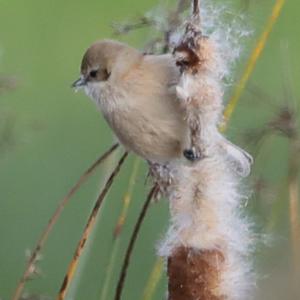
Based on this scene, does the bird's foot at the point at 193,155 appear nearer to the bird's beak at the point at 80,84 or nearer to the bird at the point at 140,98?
the bird at the point at 140,98

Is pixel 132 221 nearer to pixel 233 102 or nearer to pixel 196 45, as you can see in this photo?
pixel 233 102

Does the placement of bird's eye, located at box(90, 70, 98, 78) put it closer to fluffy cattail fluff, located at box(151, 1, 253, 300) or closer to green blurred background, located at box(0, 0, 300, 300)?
fluffy cattail fluff, located at box(151, 1, 253, 300)

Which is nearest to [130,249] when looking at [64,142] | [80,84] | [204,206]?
Result: [204,206]

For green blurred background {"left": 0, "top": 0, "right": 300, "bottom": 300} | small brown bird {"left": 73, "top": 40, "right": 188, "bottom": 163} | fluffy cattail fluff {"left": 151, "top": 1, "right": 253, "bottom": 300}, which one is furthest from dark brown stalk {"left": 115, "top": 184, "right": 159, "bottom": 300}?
green blurred background {"left": 0, "top": 0, "right": 300, "bottom": 300}

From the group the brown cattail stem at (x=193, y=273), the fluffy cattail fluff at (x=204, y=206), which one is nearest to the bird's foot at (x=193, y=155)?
the fluffy cattail fluff at (x=204, y=206)

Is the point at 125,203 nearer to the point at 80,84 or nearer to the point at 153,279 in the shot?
the point at 153,279

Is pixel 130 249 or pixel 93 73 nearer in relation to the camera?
pixel 130 249
